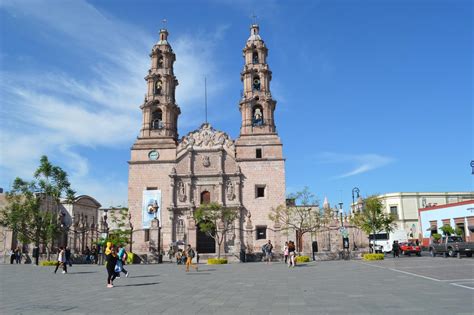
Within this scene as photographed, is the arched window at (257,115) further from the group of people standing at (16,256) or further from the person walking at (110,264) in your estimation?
the person walking at (110,264)

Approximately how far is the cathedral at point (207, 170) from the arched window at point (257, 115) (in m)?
0.11

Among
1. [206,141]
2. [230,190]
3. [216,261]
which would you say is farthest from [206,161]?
[216,261]

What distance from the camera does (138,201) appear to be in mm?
40062

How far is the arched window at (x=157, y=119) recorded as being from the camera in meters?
42.8

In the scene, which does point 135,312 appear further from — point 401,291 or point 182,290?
point 401,291

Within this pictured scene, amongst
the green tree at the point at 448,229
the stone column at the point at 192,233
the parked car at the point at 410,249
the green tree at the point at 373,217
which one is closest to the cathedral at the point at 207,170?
the stone column at the point at 192,233

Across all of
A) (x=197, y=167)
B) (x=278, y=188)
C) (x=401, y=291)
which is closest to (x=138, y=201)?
(x=197, y=167)

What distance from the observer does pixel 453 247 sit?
Result: 92.1 ft

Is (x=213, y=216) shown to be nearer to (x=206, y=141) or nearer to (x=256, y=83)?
(x=206, y=141)

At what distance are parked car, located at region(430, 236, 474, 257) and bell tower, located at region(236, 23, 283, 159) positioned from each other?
1657 cm

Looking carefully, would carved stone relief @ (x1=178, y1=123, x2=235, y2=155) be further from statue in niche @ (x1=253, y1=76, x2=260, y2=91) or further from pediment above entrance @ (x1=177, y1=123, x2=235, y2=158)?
statue in niche @ (x1=253, y1=76, x2=260, y2=91)

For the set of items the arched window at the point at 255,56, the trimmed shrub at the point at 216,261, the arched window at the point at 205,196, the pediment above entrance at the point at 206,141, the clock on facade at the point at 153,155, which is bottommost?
the trimmed shrub at the point at 216,261

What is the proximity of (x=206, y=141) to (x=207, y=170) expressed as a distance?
3.21 m

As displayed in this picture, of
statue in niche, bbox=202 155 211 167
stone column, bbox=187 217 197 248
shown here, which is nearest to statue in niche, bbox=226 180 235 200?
statue in niche, bbox=202 155 211 167
